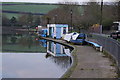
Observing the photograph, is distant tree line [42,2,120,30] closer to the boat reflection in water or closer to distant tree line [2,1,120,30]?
distant tree line [2,1,120,30]

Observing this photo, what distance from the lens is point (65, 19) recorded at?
69.6 m

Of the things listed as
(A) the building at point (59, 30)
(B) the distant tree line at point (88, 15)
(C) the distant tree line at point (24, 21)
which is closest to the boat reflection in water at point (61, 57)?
(A) the building at point (59, 30)

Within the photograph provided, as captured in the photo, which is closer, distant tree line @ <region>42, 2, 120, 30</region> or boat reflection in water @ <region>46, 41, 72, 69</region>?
boat reflection in water @ <region>46, 41, 72, 69</region>

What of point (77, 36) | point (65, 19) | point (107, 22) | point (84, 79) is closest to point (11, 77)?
point (84, 79)

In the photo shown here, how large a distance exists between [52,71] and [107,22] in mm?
39582

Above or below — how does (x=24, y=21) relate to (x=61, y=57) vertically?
above

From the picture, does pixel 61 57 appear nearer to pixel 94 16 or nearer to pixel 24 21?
pixel 94 16

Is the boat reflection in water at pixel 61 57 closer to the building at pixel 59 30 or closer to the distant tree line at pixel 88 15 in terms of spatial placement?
the building at pixel 59 30

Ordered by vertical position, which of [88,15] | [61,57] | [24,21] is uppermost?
[24,21]

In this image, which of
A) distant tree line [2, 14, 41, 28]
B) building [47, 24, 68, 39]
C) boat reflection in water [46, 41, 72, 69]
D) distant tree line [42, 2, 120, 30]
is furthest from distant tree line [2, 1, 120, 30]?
boat reflection in water [46, 41, 72, 69]

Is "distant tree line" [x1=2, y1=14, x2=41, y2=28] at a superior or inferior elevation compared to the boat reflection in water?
superior

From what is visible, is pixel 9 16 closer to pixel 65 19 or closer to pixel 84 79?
pixel 65 19

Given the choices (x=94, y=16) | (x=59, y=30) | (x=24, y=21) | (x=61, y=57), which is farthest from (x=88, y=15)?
(x=24, y=21)

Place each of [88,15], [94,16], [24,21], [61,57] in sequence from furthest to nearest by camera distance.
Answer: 1. [24,21]
2. [88,15]
3. [94,16]
4. [61,57]
